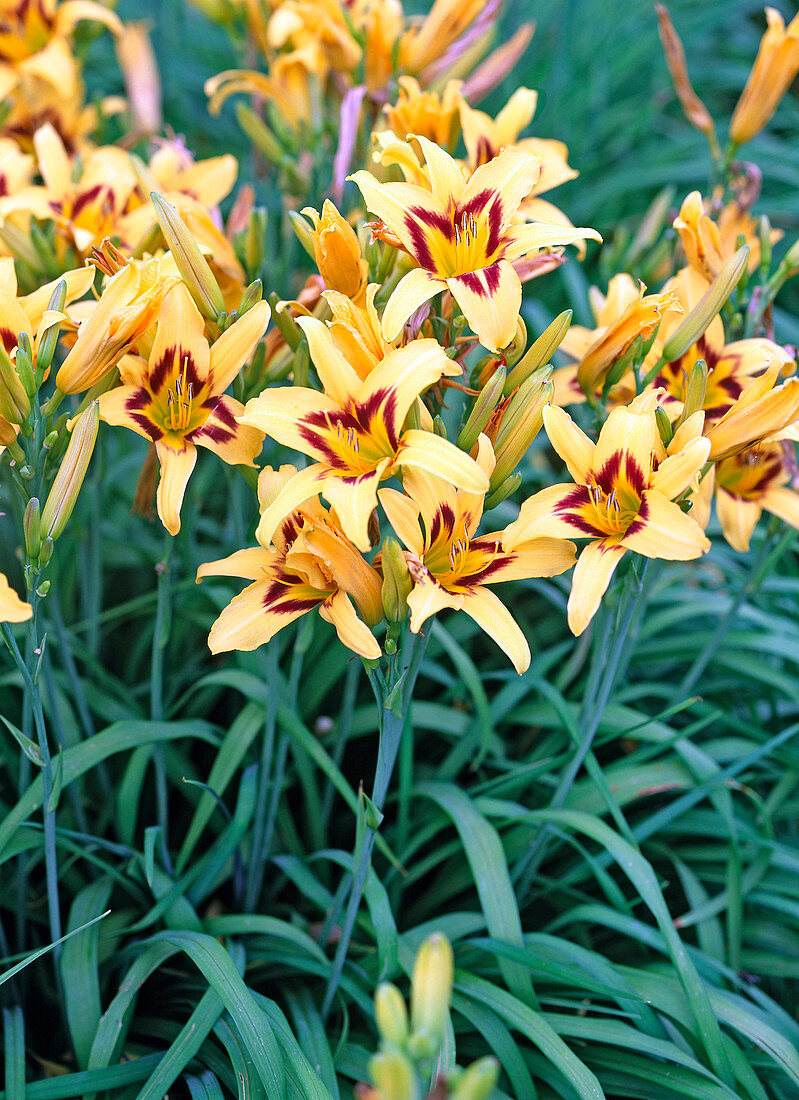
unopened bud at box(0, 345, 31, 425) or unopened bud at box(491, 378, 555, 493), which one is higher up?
unopened bud at box(0, 345, 31, 425)

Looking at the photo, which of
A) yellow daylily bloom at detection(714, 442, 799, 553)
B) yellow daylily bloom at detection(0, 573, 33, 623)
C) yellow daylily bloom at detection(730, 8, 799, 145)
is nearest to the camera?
yellow daylily bloom at detection(0, 573, 33, 623)

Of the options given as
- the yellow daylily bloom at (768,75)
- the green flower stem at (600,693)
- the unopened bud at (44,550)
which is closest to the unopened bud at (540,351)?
the green flower stem at (600,693)

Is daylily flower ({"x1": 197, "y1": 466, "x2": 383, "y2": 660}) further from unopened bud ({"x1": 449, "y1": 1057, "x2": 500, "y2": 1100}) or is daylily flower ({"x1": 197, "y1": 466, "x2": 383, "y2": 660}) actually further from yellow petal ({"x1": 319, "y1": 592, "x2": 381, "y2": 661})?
unopened bud ({"x1": 449, "y1": 1057, "x2": 500, "y2": 1100})

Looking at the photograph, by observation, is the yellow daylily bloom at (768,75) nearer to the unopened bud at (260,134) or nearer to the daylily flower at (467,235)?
the daylily flower at (467,235)

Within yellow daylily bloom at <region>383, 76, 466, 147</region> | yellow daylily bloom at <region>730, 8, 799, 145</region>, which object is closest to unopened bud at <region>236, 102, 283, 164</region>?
yellow daylily bloom at <region>383, 76, 466, 147</region>

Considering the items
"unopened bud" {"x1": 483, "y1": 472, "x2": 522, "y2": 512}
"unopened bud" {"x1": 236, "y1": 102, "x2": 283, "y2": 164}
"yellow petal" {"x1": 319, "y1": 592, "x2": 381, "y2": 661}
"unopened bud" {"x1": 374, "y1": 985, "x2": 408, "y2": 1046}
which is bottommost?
"yellow petal" {"x1": 319, "y1": 592, "x2": 381, "y2": 661}

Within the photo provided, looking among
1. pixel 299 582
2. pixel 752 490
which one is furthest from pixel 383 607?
pixel 752 490

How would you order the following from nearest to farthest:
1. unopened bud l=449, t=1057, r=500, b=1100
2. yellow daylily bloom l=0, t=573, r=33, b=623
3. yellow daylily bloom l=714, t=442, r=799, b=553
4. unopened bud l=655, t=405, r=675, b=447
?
unopened bud l=449, t=1057, r=500, b=1100
yellow daylily bloom l=0, t=573, r=33, b=623
unopened bud l=655, t=405, r=675, b=447
yellow daylily bloom l=714, t=442, r=799, b=553

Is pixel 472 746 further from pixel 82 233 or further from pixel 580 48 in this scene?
pixel 580 48
